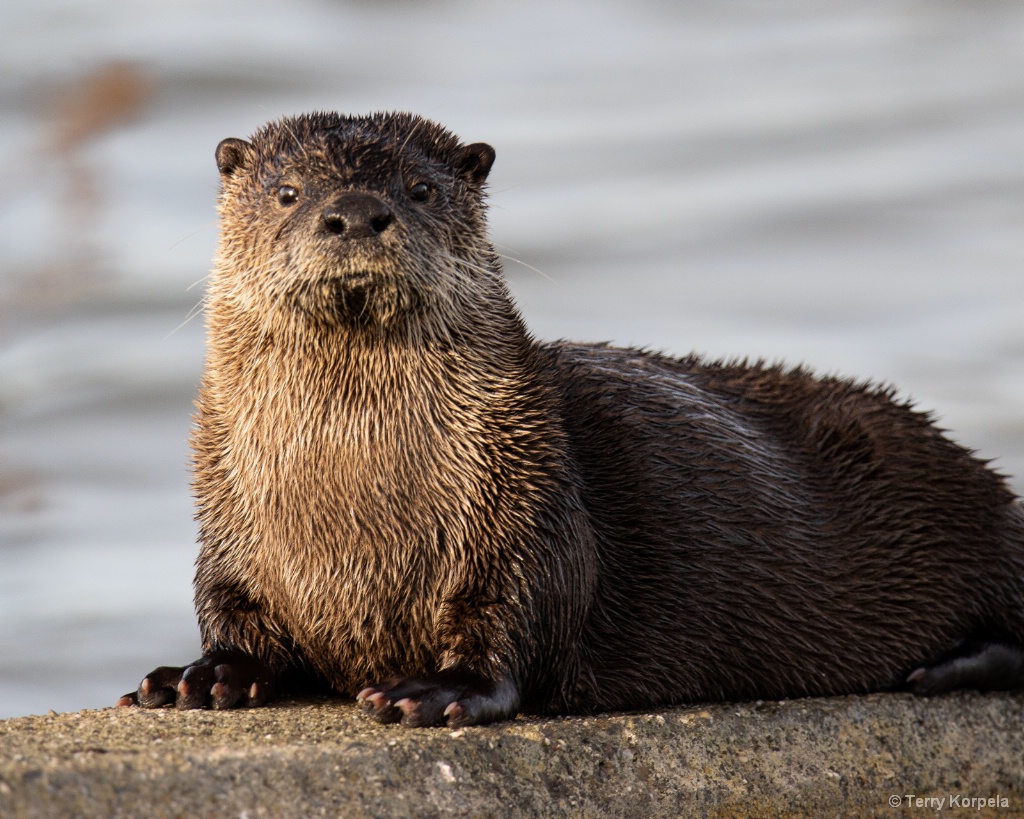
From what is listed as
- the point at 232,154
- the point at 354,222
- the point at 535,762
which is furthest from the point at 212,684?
the point at 232,154

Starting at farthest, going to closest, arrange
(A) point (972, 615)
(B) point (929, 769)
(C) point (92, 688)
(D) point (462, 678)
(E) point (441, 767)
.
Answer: (C) point (92, 688) → (A) point (972, 615) → (B) point (929, 769) → (D) point (462, 678) → (E) point (441, 767)

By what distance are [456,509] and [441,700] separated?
435 millimetres

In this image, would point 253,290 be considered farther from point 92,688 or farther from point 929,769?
point 92,688

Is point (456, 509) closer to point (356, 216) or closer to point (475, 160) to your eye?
point (356, 216)

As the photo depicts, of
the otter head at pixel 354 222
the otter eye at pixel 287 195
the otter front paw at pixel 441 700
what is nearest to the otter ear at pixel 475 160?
the otter head at pixel 354 222

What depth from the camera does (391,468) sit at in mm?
3803

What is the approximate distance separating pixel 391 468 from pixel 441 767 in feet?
2.39

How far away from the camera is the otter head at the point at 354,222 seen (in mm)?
3637

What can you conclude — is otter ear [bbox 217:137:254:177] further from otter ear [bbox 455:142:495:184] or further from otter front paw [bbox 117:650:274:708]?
otter front paw [bbox 117:650:274:708]

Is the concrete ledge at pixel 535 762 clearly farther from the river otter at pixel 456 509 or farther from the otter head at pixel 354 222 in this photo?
the otter head at pixel 354 222

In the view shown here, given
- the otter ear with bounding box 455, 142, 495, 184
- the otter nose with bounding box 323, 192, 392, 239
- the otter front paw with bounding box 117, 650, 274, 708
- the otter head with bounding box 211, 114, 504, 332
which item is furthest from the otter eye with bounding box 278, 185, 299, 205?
the otter front paw with bounding box 117, 650, 274, 708

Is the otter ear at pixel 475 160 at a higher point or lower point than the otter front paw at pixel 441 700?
higher

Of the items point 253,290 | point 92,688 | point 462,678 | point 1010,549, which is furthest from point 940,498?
point 92,688

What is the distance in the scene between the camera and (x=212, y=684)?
3.80 meters
